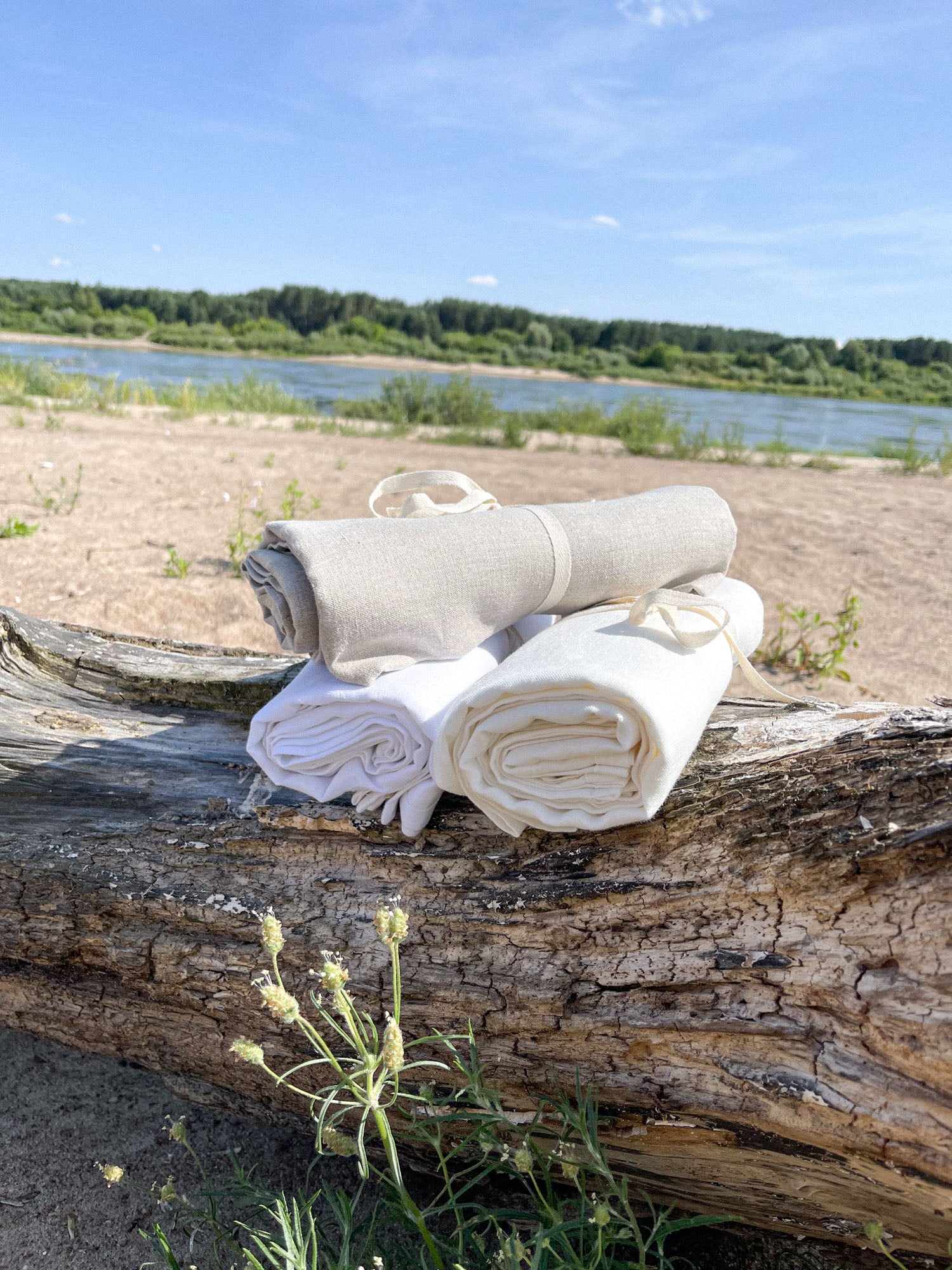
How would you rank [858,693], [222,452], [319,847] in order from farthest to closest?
[222,452]
[858,693]
[319,847]

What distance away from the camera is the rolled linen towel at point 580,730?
1316 mm

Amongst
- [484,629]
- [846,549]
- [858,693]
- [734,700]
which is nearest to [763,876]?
[734,700]

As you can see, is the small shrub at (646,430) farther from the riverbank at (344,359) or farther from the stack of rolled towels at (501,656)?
the riverbank at (344,359)

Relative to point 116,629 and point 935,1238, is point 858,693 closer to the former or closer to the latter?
point 935,1238

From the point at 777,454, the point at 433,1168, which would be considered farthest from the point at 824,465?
the point at 433,1168

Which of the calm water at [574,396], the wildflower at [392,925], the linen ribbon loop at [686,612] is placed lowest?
the wildflower at [392,925]

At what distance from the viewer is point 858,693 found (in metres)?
4.11

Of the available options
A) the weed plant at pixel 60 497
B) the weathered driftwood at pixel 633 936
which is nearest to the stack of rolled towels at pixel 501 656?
the weathered driftwood at pixel 633 936

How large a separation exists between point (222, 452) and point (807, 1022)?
9.67 metres

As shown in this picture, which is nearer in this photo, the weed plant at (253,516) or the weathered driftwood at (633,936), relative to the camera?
the weathered driftwood at (633,936)

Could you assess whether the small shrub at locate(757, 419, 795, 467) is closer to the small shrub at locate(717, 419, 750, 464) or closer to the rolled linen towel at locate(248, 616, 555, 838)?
the small shrub at locate(717, 419, 750, 464)

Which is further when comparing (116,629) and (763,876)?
(116,629)

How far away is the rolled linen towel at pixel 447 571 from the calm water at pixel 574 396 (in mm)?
15120

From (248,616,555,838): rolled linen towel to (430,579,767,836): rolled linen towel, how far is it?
0.09 m
